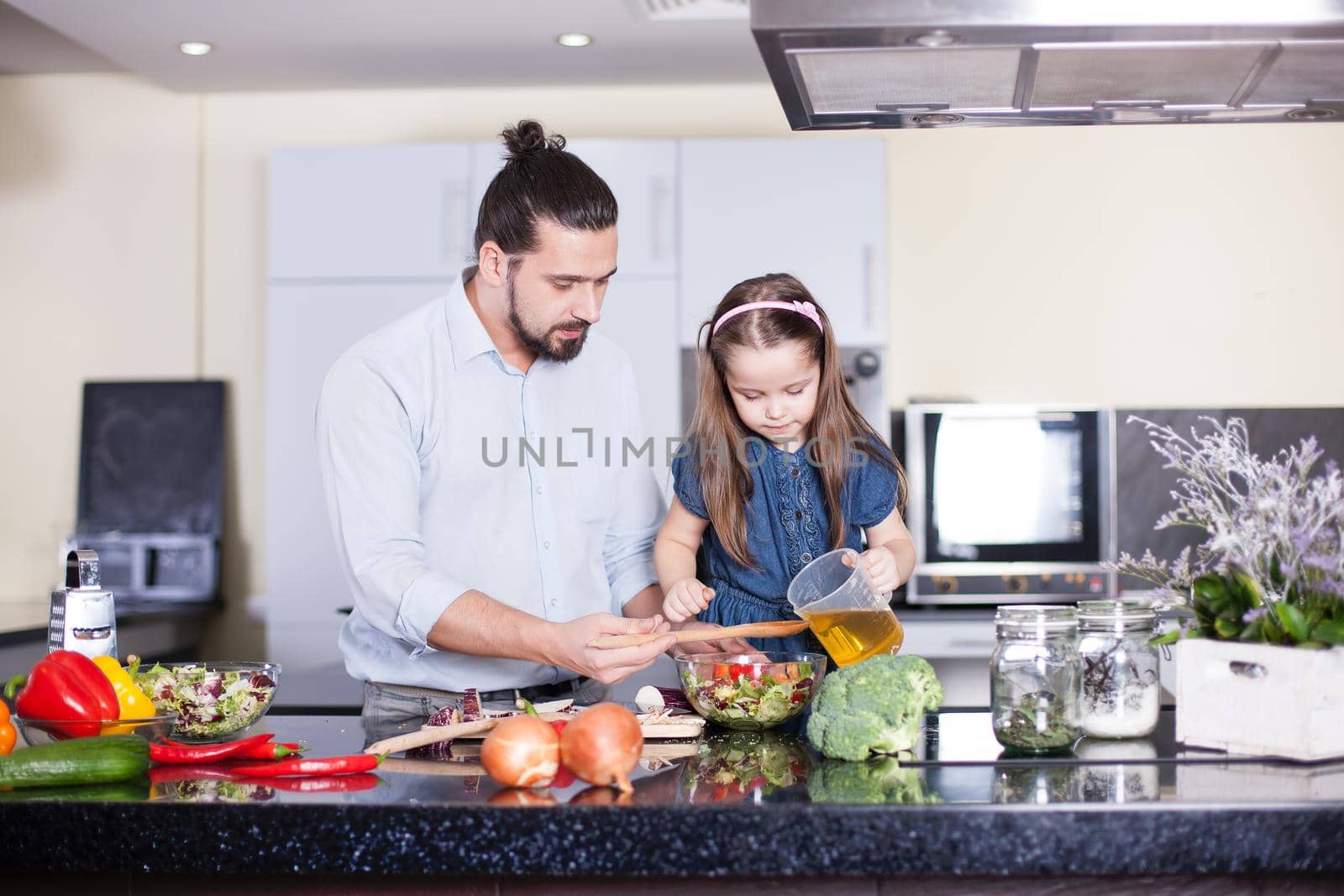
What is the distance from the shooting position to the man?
70.4 inches

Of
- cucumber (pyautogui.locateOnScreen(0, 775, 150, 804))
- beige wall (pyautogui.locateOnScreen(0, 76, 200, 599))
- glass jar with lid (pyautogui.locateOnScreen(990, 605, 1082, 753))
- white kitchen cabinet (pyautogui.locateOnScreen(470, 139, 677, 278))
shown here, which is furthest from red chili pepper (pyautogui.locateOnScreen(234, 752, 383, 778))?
beige wall (pyautogui.locateOnScreen(0, 76, 200, 599))

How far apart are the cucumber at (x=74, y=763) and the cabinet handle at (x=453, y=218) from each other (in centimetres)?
236

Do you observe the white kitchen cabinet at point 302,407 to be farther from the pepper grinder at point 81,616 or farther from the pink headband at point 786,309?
the pepper grinder at point 81,616

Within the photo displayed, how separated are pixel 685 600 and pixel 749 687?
29cm

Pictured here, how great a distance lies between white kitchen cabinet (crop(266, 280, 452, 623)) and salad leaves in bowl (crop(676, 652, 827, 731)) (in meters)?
2.18

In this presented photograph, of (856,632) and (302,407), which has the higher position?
(302,407)

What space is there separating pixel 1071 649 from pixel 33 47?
3519 millimetres

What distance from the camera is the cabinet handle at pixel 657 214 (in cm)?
346

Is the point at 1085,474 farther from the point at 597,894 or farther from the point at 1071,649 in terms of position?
the point at 597,894

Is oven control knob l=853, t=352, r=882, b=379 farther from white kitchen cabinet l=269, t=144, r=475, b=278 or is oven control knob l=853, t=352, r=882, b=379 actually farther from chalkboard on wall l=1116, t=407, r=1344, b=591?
white kitchen cabinet l=269, t=144, r=475, b=278

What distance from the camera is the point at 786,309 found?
1946 millimetres

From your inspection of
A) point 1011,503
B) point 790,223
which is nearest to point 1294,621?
point 1011,503

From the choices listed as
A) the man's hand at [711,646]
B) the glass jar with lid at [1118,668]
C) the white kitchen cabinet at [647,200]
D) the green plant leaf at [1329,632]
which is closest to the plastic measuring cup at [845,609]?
the man's hand at [711,646]

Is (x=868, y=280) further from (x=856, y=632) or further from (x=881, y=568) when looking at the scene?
(x=856, y=632)
